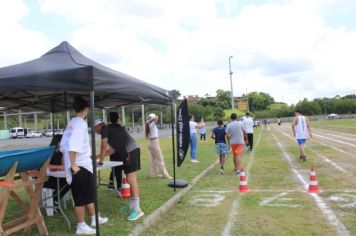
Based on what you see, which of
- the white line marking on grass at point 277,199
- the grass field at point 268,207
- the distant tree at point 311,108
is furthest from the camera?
the distant tree at point 311,108

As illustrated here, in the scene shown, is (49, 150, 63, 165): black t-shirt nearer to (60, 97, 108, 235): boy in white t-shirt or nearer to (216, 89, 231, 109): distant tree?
(60, 97, 108, 235): boy in white t-shirt

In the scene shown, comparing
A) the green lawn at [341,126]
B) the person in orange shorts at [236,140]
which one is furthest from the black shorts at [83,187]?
the green lawn at [341,126]

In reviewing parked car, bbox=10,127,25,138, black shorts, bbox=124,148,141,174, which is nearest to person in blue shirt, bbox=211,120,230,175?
black shorts, bbox=124,148,141,174

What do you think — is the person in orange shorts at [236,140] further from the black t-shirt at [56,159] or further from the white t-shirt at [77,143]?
the white t-shirt at [77,143]

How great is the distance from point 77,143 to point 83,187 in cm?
69

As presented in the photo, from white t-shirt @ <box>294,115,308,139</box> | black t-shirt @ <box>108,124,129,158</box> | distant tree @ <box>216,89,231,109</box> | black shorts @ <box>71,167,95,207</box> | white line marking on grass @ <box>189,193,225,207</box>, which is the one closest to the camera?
black shorts @ <box>71,167,95,207</box>

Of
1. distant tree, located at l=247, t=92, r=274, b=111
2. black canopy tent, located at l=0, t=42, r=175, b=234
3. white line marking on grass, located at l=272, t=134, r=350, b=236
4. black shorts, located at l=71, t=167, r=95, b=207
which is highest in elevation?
distant tree, located at l=247, t=92, r=274, b=111

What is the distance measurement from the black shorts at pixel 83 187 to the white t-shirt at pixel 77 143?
0.08 meters

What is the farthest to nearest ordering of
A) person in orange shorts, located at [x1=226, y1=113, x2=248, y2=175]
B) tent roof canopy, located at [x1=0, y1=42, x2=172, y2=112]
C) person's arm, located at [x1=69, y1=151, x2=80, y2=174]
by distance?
person in orange shorts, located at [x1=226, y1=113, x2=248, y2=175]
person's arm, located at [x1=69, y1=151, x2=80, y2=174]
tent roof canopy, located at [x1=0, y1=42, x2=172, y2=112]

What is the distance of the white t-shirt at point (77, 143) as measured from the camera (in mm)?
5703

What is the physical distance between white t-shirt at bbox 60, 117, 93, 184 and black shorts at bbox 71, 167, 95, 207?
0.08 metres

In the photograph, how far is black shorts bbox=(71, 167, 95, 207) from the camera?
5.90m

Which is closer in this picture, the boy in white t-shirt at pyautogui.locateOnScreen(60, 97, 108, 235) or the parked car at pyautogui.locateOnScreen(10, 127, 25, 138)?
the boy in white t-shirt at pyautogui.locateOnScreen(60, 97, 108, 235)

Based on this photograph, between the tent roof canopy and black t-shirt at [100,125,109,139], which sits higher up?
the tent roof canopy
